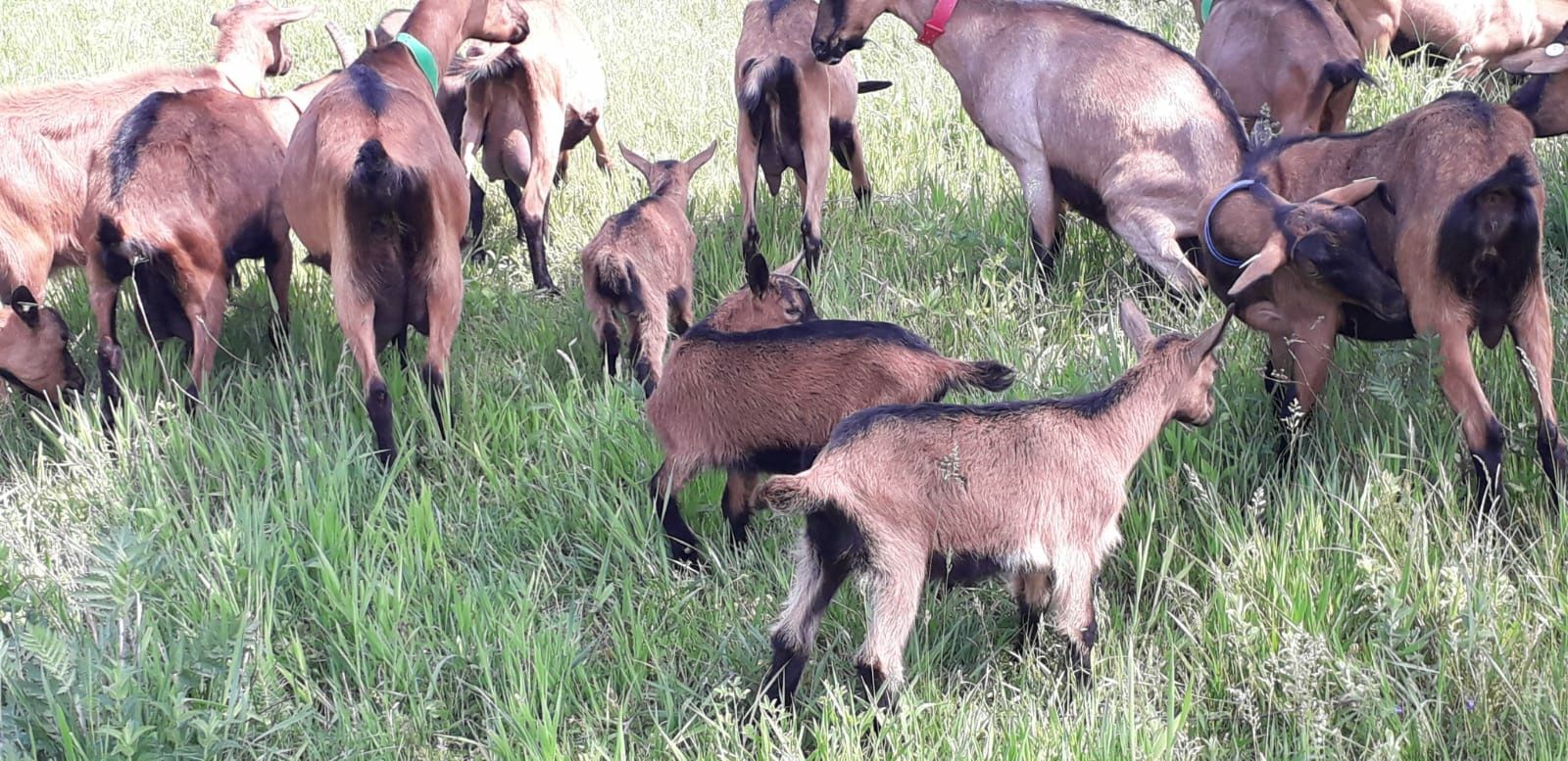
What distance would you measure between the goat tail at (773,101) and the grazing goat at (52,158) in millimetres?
2753

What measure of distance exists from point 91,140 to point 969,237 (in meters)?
3.89

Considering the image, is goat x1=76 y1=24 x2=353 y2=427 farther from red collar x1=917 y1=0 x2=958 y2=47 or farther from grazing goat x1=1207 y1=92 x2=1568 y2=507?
grazing goat x1=1207 y1=92 x2=1568 y2=507

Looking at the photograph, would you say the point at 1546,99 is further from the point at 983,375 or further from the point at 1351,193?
the point at 983,375

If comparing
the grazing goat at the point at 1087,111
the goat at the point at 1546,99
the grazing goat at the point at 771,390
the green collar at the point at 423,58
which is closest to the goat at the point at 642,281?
the grazing goat at the point at 771,390

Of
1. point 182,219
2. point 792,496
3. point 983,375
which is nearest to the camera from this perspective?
point 792,496

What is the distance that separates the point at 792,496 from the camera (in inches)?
125

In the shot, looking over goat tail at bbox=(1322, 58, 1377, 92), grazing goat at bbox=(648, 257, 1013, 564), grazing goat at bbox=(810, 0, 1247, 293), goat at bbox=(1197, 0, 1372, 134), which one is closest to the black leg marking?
grazing goat at bbox=(648, 257, 1013, 564)

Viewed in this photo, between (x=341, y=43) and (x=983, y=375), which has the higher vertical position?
(x=341, y=43)

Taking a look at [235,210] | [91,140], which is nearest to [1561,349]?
[235,210]

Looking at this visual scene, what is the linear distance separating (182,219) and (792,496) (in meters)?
3.19

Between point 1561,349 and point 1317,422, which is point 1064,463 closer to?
point 1317,422

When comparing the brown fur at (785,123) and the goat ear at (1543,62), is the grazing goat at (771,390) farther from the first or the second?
the goat ear at (1543,62)

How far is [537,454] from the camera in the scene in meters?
4.95

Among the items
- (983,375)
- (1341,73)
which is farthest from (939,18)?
(983,375)
